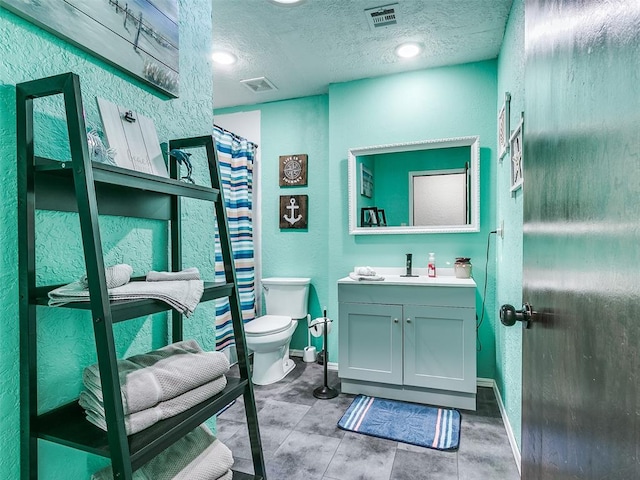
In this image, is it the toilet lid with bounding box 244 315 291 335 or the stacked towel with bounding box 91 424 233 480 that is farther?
the toilet lid with bounding box 244 315 291 335

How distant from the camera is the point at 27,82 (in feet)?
2.57

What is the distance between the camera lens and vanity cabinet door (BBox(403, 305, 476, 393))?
2211 millimetres

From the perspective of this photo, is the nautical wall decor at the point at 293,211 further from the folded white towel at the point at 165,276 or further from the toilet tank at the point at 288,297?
the folded white towel at the point at 165,276

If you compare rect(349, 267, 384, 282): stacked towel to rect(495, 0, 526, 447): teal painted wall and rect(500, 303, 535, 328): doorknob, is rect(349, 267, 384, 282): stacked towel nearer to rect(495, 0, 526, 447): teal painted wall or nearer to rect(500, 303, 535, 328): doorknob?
rect(495, 0, 526, 447): teal painted wall

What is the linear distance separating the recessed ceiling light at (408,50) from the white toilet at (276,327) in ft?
6.11

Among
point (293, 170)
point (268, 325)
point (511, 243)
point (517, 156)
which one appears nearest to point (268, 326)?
point (268, 325)

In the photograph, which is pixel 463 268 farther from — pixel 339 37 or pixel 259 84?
pixel 259 84

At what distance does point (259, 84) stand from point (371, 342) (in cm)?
216

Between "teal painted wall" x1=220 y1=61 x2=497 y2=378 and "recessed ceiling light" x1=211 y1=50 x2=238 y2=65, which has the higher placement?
"recessed ceiling light" x1=211 y1=50 x2=238 y2=65

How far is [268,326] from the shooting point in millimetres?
2625

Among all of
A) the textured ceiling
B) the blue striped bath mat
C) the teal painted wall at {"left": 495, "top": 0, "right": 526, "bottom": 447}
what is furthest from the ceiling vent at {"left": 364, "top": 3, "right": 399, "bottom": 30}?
the blue striped bath mat

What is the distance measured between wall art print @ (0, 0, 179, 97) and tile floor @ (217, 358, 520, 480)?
167cm

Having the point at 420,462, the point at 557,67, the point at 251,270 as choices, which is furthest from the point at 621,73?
the point at 251,270

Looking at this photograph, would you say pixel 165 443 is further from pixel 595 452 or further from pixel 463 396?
pixel 463 396
